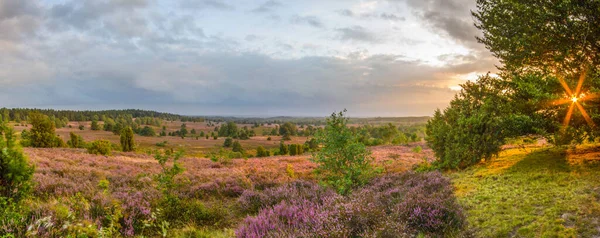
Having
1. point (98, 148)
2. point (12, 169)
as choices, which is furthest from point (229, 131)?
point (12, 169)

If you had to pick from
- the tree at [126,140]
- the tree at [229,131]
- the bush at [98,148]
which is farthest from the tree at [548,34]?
the tree at [229,131]

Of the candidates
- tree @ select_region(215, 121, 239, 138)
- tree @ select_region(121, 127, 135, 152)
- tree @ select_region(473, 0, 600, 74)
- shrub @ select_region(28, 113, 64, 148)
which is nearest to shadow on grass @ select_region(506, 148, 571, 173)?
tree @ select_region(473, 0, 600, 74)

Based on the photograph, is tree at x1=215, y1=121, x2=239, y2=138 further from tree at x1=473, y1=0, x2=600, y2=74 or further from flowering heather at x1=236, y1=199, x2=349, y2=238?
flowering heather at x1=236, y1=199, x2=349, y2=238

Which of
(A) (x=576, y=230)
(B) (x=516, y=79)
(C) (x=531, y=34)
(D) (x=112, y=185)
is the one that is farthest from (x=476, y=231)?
(D) (x=112, y=185)

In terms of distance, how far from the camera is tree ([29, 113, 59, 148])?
1552 inches

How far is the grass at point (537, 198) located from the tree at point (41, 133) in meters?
52.3

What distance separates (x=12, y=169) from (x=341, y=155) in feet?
28.3

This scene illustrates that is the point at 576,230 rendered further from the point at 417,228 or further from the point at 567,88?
the point at 567,88

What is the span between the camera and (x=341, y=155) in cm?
1003

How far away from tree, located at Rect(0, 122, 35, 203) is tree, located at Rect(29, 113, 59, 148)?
4561 cm

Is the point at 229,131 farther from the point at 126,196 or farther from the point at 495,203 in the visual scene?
the point at 495,203

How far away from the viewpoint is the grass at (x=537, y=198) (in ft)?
15.5

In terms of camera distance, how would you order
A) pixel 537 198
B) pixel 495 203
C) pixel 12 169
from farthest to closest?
pixel 495 203 < pixel 537 198 < pixel 12 169

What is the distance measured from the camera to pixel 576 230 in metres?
4.41
